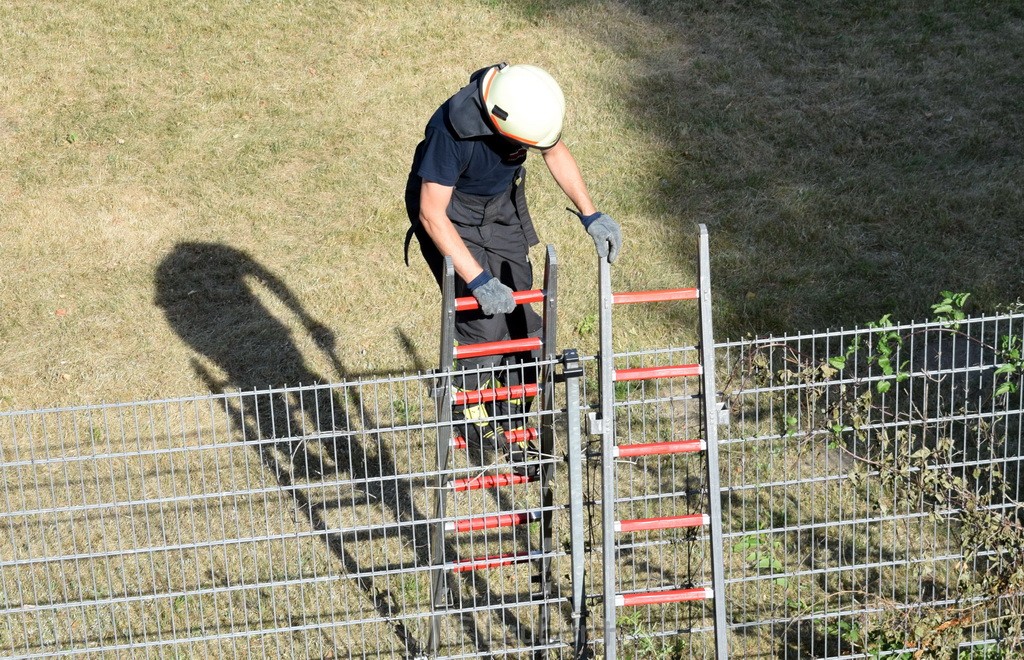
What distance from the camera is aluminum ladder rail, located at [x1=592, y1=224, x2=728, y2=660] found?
4.26m

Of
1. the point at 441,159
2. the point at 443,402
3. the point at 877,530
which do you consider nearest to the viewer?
the point at 443,402

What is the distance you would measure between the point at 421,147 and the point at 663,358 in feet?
8.30

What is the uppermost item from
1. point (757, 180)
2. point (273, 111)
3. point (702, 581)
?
point (273, 111)

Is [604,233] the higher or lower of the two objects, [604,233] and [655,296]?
the higher

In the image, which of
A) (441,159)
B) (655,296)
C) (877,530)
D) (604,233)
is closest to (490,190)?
(441,159)

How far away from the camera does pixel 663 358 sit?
7.35m

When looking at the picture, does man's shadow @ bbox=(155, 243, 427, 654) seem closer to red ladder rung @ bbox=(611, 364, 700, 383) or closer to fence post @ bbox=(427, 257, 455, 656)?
fence post @ bbox=(427, 257, 455, 656)

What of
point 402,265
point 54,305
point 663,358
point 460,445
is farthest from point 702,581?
point 54,305

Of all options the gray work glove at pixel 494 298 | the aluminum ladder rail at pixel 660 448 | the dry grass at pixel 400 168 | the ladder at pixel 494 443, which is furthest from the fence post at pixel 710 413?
the dry grass at pixel 400 168

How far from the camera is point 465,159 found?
527 centimetres

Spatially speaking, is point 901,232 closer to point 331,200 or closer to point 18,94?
point 331,200

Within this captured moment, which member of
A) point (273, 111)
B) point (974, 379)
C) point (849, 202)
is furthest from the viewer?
point (273, 111)

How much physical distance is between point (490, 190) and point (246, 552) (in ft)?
6.84

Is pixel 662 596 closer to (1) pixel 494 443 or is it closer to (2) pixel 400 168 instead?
(1) pixel 494 443
